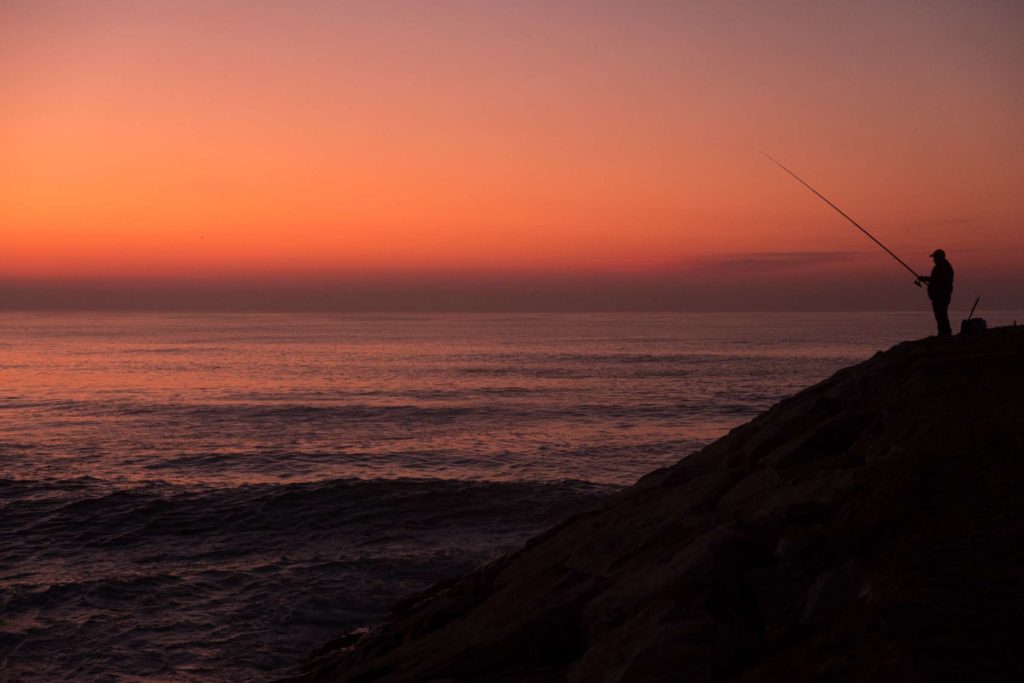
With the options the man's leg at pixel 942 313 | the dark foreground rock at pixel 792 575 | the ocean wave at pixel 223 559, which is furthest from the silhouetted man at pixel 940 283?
the ocean wave at pixel 223 559

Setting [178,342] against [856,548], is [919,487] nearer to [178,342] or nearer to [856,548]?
[856,548]

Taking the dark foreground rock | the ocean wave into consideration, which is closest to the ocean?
the ocean wave

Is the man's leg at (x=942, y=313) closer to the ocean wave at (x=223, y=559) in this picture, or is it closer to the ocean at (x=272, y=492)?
the ocean wave at (x=223, y=559)

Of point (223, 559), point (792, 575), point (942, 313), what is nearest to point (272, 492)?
point (223, 559)

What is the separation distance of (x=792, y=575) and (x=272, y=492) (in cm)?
1795

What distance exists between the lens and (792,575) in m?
6.13

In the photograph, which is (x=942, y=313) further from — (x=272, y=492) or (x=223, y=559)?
(x=272, y=492)

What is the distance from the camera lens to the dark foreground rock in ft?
16.0

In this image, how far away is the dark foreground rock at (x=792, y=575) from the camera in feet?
16.0

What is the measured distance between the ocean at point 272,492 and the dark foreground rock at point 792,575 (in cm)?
295

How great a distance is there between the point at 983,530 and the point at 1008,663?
192cm

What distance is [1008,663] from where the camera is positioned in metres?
4.32

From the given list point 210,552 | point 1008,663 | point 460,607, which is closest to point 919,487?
point 1008,663

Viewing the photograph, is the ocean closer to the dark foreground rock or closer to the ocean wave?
the ocean wave
